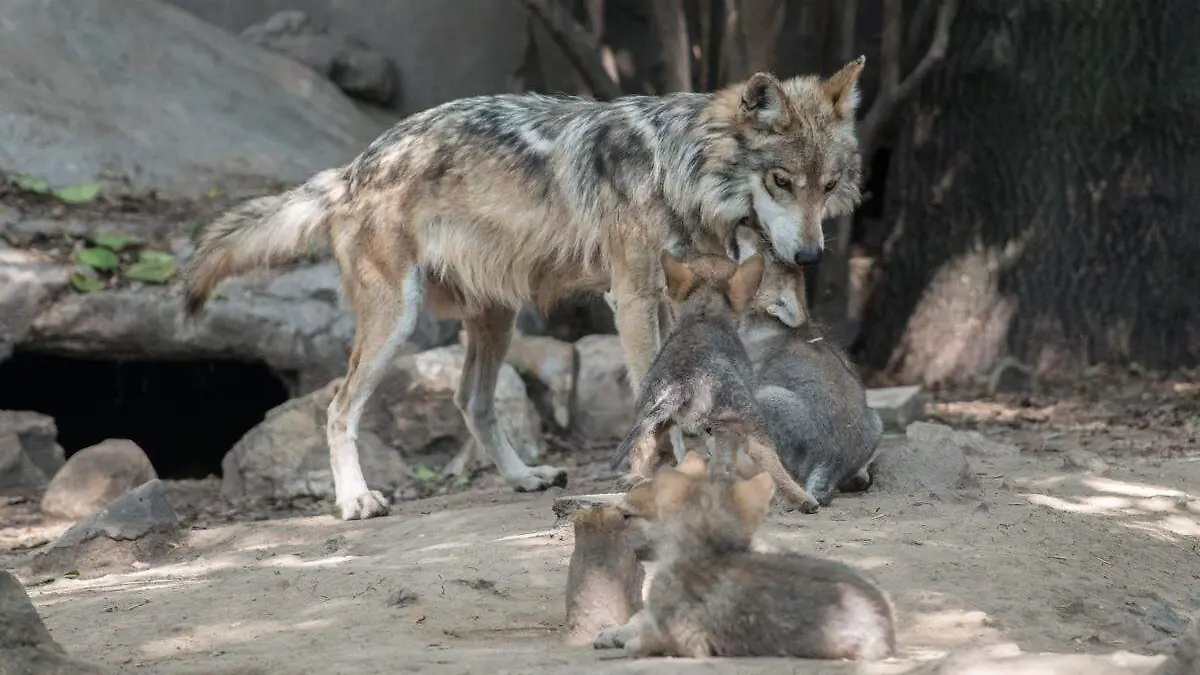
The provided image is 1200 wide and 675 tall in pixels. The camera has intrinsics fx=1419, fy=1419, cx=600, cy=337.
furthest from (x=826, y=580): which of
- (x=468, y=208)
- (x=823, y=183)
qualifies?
(x=468, y=208)

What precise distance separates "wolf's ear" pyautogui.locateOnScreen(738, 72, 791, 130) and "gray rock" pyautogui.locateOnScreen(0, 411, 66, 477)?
5.30 metres

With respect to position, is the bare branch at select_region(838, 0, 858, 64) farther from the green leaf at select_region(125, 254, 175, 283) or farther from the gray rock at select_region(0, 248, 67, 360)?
the gray rock at select_region(0, 248, 67, 360)

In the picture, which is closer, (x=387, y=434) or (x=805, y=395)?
(x=805, y=395)

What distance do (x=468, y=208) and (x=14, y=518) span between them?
135 inches

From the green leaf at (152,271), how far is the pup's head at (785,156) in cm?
461

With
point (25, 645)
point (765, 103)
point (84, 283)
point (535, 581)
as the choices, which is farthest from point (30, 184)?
point (25, 645)

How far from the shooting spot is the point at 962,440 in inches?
319

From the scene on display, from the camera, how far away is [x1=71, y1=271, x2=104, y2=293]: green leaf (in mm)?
9703

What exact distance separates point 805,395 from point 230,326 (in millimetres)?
4904

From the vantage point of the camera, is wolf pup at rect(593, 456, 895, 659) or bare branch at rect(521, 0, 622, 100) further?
bare branch at rect(521, 0, 622, 100)

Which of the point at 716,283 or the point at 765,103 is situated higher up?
the point at 765,103

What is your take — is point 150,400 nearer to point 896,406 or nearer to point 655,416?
point 896,406

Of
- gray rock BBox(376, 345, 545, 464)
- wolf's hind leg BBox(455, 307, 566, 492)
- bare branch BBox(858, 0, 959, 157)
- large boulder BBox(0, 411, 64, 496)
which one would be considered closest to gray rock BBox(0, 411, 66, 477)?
large boulder BBox(0, 411, 64, 496)

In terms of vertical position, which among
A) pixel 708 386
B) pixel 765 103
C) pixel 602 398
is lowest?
pixel 602 398
